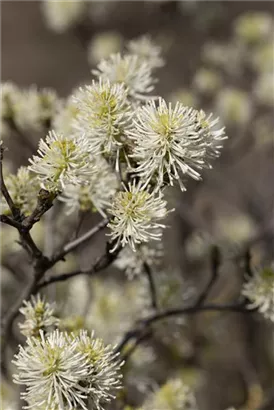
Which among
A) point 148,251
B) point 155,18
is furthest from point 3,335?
point 155,18

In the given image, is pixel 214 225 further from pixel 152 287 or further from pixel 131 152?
pixel 131 152

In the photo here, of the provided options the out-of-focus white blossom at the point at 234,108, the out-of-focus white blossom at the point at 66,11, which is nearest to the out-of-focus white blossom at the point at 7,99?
the out-of-focus white blossom at the point at 234,108

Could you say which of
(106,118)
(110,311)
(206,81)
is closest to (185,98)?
(206,81)

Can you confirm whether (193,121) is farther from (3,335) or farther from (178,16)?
(178,16)

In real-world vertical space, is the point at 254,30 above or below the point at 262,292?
above

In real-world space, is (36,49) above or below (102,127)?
above

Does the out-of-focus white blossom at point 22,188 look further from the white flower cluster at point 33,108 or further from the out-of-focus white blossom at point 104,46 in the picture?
the out-of-focus white blossom at point 104,46

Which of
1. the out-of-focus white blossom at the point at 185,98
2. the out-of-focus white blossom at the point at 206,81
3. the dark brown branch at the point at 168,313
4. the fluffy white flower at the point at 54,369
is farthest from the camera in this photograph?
the out-of-focus white blossom at the point at 206,81
